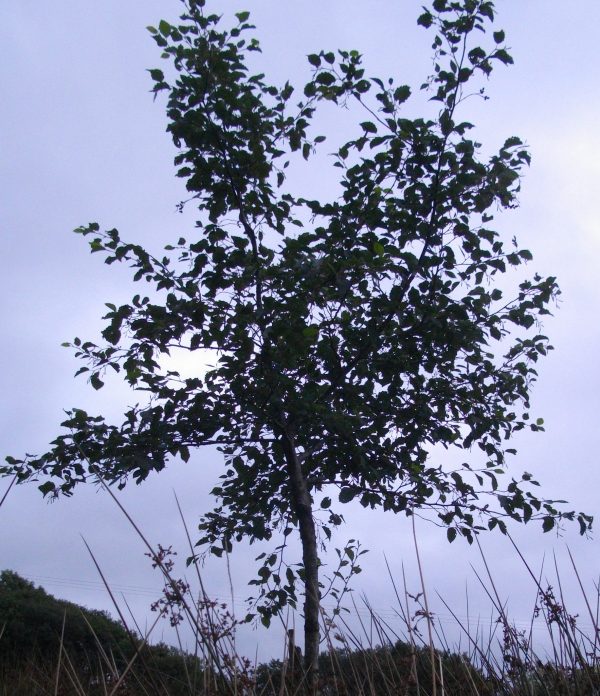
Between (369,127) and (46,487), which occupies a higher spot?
(369,127)

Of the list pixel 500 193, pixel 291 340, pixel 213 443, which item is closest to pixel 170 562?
pixel 291 340

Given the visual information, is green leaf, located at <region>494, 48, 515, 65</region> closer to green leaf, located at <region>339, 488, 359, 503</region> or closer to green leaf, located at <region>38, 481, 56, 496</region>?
green leaf, located at <region>339, 488, 359, 503</region>

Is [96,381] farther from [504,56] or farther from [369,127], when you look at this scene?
[504,56]

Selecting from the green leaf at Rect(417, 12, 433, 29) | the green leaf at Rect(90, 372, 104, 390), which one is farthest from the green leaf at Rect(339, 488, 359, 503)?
the green leaf at Rect(417, 12, 433, 29)

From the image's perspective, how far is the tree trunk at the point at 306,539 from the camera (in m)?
6.07

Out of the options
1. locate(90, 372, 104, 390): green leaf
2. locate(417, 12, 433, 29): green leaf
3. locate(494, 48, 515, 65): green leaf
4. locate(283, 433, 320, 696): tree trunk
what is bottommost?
locate(283, 433, 320, 696): tree trunk

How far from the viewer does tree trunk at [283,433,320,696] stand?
19.9 ft

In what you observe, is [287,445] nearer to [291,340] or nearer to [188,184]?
[291,340]

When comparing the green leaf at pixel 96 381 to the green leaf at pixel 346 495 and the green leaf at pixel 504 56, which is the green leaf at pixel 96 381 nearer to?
the green leaf at pixel 346 495

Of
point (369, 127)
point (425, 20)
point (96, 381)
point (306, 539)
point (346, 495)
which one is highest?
point (425, 20)

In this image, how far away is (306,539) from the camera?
21.2 feet

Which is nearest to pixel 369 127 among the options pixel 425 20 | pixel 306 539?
pixel 425 20

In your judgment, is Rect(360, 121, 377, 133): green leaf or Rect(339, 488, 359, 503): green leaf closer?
Rect(339, 488, 359, 503): green leaf

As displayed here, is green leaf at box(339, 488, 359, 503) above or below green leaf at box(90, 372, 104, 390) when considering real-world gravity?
below
